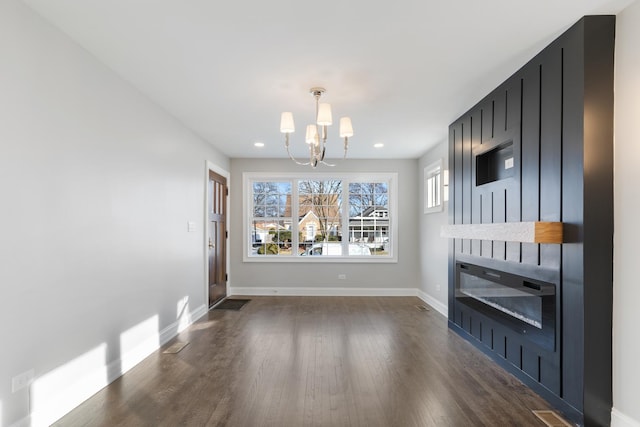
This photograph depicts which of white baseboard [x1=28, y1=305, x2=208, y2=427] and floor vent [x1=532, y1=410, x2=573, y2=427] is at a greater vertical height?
white baseboard [x1=28, y1=305, x2=208, y2=427]

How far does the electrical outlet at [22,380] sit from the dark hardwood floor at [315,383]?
1.30 ft

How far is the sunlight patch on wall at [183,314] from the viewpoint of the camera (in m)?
4.13

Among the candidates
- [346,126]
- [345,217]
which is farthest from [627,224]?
[345,217]

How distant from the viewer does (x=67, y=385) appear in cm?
233

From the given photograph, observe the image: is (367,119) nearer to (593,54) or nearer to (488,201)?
(488,201)

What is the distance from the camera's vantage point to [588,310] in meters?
2.14

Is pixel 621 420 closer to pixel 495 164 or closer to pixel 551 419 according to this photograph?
pixel 551 419

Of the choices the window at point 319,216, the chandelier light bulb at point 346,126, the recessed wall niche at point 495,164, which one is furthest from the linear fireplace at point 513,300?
the window at point 319,216

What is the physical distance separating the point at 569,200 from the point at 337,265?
446 cm

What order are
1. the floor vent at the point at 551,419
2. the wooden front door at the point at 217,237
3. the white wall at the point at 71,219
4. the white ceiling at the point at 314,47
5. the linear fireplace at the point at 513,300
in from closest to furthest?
1. the white wall at the point at 71,219
2. the white ceiling at the point at 314,47
3. the floor vent at the point at 551,419
4. the linear fireplace at the point at 513,300
5. the wooden front door at the point at 217,237

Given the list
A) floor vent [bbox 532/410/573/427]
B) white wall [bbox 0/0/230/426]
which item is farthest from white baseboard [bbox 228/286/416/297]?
floor vent [bbox 532/410/573/427]

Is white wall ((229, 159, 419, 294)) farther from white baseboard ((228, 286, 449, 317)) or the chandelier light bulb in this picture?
the chandelier light bulb

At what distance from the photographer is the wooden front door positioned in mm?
5371

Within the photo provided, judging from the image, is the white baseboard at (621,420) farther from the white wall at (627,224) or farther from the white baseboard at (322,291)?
the white baseboard at (322,291)
